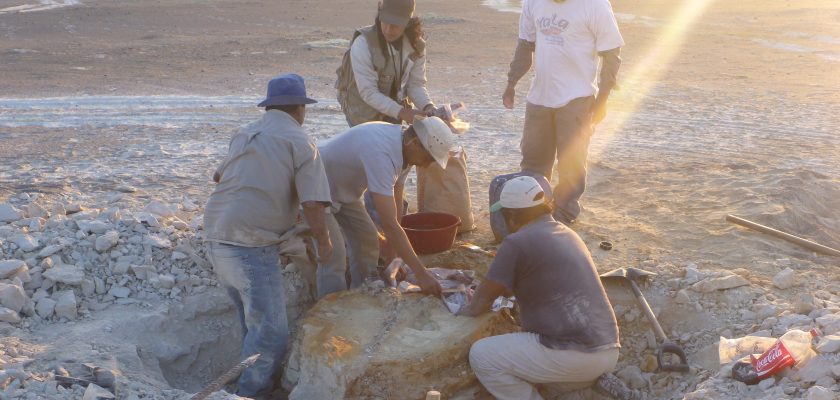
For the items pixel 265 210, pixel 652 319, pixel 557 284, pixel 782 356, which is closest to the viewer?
pixel 782 356

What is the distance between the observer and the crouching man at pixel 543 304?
14.6ft

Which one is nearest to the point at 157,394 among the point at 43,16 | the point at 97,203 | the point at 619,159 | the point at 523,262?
the point at 523,262

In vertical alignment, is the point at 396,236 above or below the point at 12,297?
above

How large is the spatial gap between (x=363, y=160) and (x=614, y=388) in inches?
76.7

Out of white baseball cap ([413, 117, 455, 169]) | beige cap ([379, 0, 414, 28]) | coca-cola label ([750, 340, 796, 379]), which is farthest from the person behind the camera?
beige cap ([379, 0, 414, 28])

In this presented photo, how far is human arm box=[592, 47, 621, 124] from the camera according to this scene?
6.38m

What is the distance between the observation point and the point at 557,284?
4484mm

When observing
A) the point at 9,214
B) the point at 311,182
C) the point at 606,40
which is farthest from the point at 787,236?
the point at 9,214

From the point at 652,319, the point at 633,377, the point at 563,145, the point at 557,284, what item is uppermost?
the point at 563,145

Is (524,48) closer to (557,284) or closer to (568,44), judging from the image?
(568,44)

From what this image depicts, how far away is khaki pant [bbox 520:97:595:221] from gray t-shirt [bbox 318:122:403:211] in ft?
6.52

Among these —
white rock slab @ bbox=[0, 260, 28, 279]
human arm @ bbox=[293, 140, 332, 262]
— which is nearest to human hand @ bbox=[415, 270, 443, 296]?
human arm @ bbox=[293, 140, 332, 262]

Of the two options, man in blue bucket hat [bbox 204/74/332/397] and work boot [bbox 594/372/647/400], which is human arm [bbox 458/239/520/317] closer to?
work boot [bbox 594/372/647/400]

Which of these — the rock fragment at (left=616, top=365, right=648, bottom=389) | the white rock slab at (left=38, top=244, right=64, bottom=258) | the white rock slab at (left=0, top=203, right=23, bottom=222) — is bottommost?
the rock fragment at (left=616, top=365, right=648, bottom=389)
